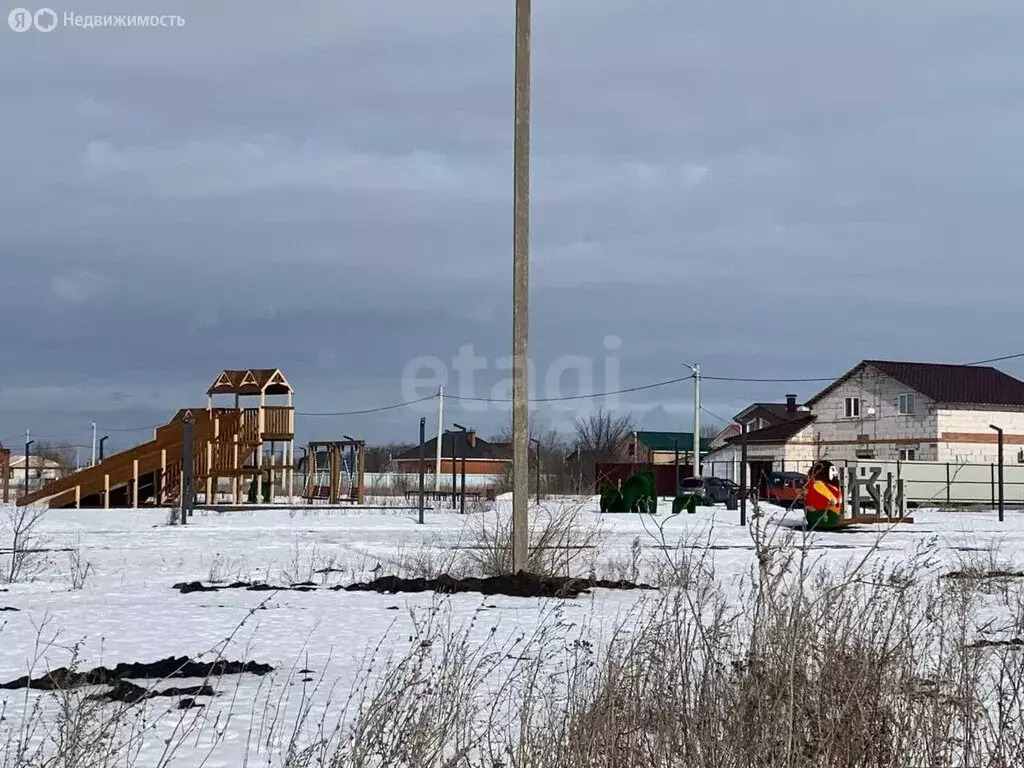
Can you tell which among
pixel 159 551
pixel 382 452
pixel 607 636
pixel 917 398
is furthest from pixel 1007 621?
pixel 382 452

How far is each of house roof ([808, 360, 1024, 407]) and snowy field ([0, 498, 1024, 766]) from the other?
37571mm

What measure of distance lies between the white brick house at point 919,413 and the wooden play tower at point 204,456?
31386 millimetres

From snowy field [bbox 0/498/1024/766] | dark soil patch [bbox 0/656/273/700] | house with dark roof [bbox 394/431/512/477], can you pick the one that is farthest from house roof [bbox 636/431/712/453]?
dark soil patch [bbox 0/656/273/700]

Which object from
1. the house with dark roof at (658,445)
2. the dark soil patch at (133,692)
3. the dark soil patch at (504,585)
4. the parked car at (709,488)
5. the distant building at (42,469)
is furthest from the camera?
the house with dark roof at (658,445)

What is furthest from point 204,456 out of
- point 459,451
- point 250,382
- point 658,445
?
point 459,451

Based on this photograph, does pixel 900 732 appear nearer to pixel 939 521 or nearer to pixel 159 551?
pixel 159 551

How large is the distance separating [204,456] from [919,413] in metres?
36.4

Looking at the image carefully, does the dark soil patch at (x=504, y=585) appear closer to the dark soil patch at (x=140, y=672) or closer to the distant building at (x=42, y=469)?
the dark soil patch at (x=140, y=672)

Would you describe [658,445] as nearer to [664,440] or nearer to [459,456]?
[664,440]

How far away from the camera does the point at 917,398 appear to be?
59.5 meters

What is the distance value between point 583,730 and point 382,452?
122 m

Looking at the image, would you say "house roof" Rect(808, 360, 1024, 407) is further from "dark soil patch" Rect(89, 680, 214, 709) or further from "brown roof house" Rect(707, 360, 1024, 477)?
"dark soil patch" Rect(89, 680, 214, 709)

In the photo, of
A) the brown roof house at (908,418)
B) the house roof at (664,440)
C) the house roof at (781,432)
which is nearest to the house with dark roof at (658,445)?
the house roof at (664,440)

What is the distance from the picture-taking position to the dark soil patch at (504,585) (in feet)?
39.7
